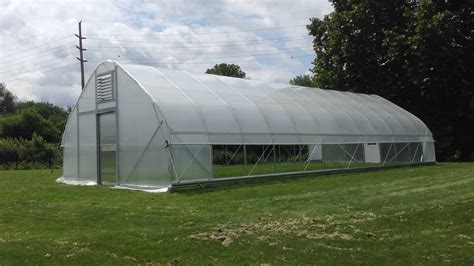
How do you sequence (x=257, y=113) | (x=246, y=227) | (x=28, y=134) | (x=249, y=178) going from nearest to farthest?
(x=246, y=227), (x=249, y=178), (x=257, y=113), (x=28, y=134)

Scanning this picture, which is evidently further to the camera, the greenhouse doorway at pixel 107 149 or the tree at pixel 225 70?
the tree at pixel 225 70

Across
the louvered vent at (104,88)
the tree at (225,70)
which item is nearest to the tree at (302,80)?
the tree at (225,70)

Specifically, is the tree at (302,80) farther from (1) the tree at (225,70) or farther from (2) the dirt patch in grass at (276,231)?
(2) the dirt patch in grass at (276,231)

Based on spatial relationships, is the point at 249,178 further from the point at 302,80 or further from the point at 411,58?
the point at 302,80

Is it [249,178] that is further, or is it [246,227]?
[249,178]

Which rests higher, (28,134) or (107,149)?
(28,134)

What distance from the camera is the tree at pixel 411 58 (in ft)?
119

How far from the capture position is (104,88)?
23781 millimetres

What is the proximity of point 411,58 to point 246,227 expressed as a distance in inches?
1238

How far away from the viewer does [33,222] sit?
39.3ft

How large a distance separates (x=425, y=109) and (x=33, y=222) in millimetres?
36173

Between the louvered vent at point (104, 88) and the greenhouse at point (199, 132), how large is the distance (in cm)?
5

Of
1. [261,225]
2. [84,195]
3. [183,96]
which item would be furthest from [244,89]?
[261,225]

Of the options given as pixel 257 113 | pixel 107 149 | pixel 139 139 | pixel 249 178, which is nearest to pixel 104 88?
pixel 107 149
